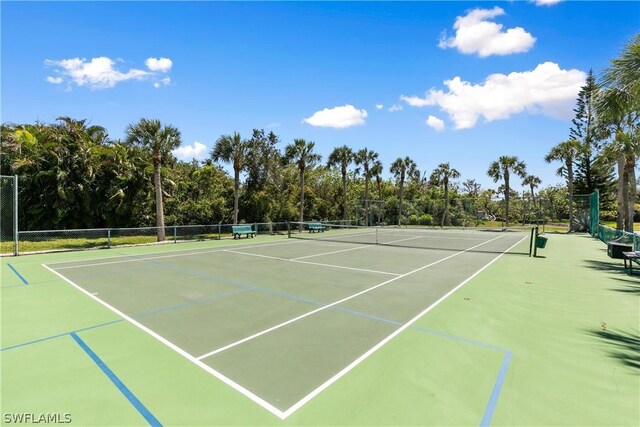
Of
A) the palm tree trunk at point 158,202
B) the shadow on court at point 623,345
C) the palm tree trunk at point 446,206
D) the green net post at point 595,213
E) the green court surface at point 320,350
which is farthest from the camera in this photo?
the palm tree trunk at point 446,206

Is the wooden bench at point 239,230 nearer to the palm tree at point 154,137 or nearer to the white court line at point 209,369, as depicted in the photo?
the palm tree at point 154,137

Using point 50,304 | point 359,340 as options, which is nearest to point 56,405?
point 359,340

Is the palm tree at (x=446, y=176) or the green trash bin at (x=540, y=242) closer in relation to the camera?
the green trash bin at (x=540, y=242)

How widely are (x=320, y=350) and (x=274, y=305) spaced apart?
256cm

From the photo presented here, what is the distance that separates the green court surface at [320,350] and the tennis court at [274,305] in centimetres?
4

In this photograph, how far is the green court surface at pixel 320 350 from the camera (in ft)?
11.9

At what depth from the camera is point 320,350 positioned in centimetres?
509

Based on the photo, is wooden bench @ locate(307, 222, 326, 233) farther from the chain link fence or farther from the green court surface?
the chain link fence

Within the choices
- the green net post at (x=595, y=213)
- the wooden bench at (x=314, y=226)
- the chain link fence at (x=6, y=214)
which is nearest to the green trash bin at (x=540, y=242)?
the green net post at (x=595, y=213)

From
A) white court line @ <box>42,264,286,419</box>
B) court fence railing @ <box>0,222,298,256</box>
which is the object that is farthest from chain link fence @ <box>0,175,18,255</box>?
white court line @ <box>42,264,286,419</box>

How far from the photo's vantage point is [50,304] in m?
7.52

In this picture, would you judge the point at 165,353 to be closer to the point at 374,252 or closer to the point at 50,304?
the point at 50,304

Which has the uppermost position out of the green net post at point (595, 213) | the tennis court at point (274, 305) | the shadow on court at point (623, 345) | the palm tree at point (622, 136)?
the palm tree at point (622, 136)

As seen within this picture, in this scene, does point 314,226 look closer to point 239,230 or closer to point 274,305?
point 239,230
